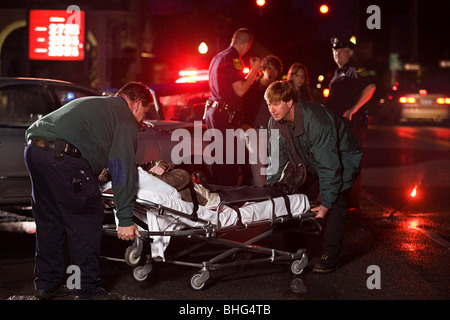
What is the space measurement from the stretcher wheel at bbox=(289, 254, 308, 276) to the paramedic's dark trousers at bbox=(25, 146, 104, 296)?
1712 millimetres

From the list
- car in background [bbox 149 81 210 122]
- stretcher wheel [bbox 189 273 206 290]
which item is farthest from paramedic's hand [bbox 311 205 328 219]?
→ car in background [bbox 149 81 210 122]

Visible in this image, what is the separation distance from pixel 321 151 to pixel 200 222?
1204 mm

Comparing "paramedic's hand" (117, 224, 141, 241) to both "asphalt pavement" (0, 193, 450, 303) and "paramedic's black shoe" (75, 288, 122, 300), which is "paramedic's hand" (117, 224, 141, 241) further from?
"asphalt pavement" (0, 193, 450, 303)

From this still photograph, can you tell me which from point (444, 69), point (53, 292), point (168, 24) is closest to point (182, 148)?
point (53, 292)

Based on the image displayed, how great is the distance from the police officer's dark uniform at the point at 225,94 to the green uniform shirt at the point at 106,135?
299cm

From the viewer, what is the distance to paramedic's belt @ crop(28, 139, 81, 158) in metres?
4.91

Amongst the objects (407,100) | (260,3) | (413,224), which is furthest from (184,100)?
(407,100)

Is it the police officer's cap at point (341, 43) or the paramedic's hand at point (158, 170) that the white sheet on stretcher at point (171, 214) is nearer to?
the paramedic's hand at point (158, 170)

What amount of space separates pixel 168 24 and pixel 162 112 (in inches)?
1020

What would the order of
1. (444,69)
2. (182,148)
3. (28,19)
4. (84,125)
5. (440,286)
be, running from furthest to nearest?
(444,69)
(28,19)
(182,148)
(440,286)
(84,125)

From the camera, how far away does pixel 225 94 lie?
7965mm

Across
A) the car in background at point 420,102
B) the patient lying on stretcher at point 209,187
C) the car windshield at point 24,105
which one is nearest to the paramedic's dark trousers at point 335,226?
the patient lying on stretcher at point 209,187
